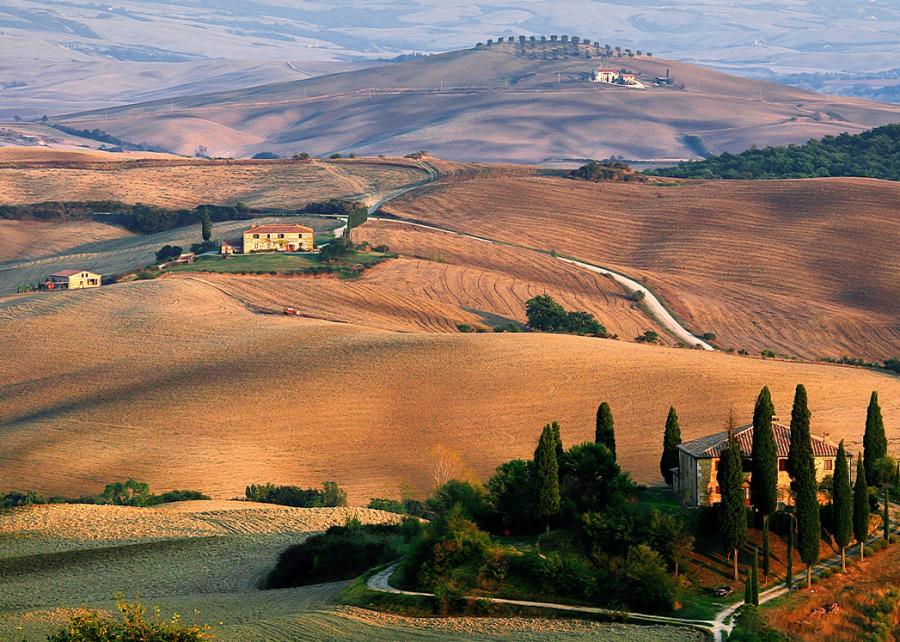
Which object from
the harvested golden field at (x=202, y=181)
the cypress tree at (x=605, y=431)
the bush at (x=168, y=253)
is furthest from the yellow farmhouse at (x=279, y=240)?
the cypress tree at (x=605, y=431)

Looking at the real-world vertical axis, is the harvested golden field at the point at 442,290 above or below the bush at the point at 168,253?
above

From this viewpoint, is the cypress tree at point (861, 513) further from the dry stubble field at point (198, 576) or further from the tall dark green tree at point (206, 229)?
the tall dark green tree at point (206, 229)

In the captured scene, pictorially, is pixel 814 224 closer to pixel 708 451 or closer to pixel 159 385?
pixel 159 385

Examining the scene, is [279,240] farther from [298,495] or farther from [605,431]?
[605,431]

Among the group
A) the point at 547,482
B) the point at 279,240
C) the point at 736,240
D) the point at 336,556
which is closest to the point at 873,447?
the point at 547,482

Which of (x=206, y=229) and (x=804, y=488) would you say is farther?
(x=206, y=229)

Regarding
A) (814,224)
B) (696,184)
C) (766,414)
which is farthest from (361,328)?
(696,184)
